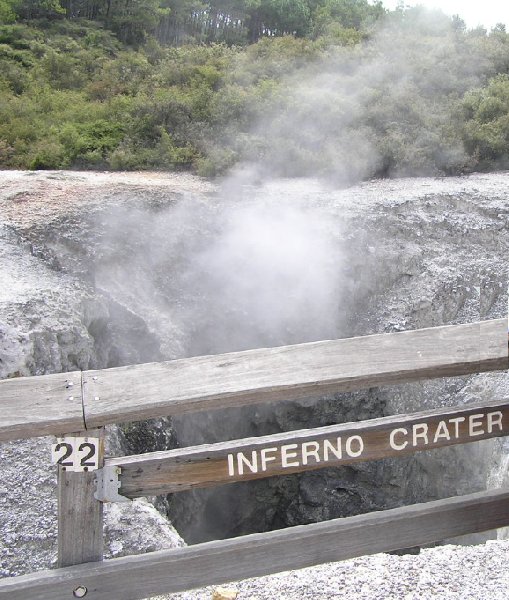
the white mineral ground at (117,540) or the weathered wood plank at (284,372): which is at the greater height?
the weathered wood plank at (284,372)

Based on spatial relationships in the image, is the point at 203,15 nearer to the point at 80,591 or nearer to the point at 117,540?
the point at 117,540

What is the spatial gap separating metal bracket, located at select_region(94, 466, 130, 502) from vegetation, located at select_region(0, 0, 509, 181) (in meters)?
8.64

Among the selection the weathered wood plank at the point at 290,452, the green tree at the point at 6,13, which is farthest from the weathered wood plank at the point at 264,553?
the green tree at the point at 6,13

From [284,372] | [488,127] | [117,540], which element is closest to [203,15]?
[488,127]

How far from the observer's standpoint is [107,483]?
2.26 m

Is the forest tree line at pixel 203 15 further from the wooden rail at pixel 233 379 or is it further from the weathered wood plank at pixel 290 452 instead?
the weathered wood plank at pixel 290 452

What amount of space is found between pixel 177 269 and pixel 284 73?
287 inches

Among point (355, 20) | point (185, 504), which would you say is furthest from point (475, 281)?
point (355, 20)

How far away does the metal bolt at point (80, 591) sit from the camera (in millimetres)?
2289

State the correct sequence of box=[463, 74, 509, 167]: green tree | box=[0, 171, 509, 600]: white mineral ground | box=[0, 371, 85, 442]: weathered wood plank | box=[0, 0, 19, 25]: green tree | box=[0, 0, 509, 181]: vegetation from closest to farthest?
box=[0, 371, 85, 442]: weathered wood plank, box=[0, 171, 509, 600]: white mineral ground, box=[0, 0, 509, 181]: vegetation, box=[463, 74, 509, 167]: green tree, box=[0, 0, 19, 25]: green tree

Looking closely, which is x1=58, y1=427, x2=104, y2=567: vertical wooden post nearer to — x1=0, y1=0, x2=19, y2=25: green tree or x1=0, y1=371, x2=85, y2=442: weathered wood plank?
x1=0, y1=371, x2=85, y2=442: weathered wood plank

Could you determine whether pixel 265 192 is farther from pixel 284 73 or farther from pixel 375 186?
pixel 284 73

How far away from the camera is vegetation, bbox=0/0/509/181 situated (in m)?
11.0

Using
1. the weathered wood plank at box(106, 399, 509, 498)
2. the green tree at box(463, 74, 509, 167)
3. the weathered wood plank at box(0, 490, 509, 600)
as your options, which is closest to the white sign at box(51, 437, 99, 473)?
the weathered wood plank at box(106, 399, 509, 498)
